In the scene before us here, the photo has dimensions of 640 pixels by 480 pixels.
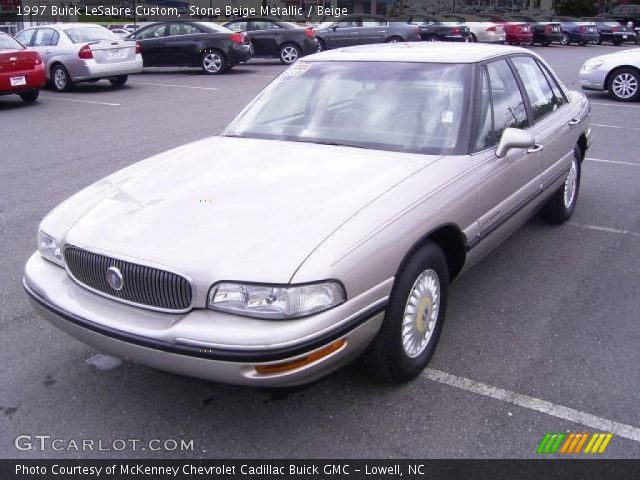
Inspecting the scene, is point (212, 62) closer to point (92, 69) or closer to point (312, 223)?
point (92, 69)

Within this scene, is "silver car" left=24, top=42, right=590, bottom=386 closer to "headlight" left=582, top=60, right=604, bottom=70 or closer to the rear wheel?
"headlight" left=582, top=60, right=604, bottom=70

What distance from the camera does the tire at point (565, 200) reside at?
5.52m

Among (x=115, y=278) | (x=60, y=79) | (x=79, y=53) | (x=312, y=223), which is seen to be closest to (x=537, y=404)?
(x=312, y=223)

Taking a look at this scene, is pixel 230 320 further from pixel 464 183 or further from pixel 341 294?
pixel 464 183

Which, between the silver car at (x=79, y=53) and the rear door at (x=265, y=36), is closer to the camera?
the silver car at (x=79, y=53)

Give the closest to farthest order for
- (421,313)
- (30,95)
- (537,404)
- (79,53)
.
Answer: (537,404) → (421,313) → (30,95) → (79,53)

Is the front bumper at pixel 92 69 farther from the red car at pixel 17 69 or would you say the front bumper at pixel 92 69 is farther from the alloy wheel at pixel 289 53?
the alloy wheel at pixel 289 53

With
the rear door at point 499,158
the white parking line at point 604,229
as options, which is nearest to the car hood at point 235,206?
the rear door at point 499,158

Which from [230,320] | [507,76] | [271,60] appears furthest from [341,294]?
[271,60]

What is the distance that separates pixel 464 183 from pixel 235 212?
4.27ft

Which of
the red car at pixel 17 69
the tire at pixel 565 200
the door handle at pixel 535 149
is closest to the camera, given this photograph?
the door handle at pixel 535 149

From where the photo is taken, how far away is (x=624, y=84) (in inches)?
505

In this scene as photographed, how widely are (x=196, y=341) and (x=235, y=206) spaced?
2.44 feet

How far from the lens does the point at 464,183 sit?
351 centimetres
